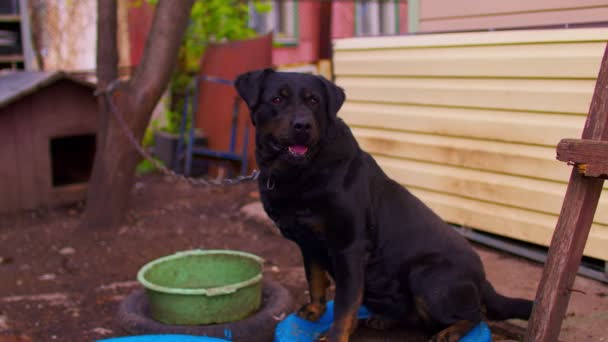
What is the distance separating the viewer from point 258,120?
311 centimetres

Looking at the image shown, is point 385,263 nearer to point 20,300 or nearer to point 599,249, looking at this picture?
point 599,249

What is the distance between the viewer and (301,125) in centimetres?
285

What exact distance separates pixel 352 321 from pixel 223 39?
24.8 feet

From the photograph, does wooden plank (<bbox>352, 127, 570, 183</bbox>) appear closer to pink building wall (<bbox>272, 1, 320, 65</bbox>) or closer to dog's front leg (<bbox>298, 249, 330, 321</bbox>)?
dog's front leg (<bbox>298, 249, 330, 321</bbox>)

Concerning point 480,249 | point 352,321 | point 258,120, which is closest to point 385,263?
point 352,321

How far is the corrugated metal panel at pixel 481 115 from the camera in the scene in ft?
14.0

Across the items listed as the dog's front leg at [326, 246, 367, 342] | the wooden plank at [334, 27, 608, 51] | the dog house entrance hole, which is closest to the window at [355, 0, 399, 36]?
the dog house entrance hole

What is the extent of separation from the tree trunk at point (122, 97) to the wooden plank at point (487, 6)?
6.83ft

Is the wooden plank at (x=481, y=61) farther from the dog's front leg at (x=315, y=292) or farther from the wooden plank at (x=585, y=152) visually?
the dog's front leg at (x=315, y=292)

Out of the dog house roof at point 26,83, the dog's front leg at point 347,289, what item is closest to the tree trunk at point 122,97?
the dog house roof at point 26,83

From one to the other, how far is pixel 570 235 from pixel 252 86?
1.56 metres

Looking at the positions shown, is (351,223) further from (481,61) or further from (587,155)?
(481,61)

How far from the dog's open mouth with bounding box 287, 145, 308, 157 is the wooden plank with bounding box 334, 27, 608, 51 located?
2.25 m

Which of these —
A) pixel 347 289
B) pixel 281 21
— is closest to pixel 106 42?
pixel 347 289
